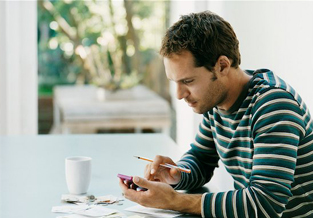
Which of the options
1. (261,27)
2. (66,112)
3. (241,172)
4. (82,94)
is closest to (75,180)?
(241,172)

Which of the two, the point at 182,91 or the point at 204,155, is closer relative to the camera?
the point at 182,91

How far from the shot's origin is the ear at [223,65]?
1.43 metres

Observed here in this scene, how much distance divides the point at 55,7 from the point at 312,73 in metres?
3.31

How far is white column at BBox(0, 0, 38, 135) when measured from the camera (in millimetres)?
3697

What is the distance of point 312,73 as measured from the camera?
6.57 ft

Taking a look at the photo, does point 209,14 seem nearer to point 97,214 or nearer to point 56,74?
point 97,214

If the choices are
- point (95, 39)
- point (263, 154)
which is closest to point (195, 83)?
point (263, 154)

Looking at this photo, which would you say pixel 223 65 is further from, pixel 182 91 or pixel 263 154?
pixel 263 154

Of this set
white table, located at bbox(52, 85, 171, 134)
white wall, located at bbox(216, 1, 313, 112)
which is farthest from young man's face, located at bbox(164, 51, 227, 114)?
white table, located at bbox(52, 85, 171, 134)

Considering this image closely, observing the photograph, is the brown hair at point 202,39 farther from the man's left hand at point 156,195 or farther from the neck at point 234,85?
the man's left hand at point 156,195

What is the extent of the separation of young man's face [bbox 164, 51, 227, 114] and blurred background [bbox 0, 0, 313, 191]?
730 millimetres

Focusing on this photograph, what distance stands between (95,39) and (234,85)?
3558 mm

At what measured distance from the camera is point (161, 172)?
154cm

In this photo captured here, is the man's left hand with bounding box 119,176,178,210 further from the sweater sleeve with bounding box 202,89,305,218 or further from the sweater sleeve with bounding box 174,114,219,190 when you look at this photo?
the sweater sleeve with bounding box 174,114,219,190
